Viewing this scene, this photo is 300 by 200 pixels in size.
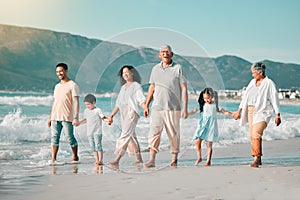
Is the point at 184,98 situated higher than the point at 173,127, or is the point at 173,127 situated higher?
the point at 184,98

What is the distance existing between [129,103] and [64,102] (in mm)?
2148

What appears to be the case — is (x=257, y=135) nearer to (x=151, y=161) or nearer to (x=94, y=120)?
(x=151, y=161)

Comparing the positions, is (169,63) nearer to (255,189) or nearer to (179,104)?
(179,104)

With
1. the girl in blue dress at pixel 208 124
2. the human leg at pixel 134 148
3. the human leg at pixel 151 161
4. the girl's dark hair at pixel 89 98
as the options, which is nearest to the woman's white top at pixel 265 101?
the girl in blue dress at pixel 208 124

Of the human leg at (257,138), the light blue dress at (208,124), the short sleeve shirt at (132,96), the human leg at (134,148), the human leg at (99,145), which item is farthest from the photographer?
the light blue dress at (208,124)

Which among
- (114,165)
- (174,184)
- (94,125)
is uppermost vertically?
(94,125)

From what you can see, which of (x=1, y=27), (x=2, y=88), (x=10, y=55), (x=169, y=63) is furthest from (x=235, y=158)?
(x=1, y=27)

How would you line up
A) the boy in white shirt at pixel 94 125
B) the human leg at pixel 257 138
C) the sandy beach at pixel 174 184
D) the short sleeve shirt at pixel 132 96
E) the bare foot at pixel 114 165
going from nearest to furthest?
1. the sandy beach at pixel 174 184
2. the short sleeve shirt at pixel 132 96
3. the bare foot at pixel 114 165
4. the boy in white shirt at pixel 94 125
5. the human leg at pixel 257 138

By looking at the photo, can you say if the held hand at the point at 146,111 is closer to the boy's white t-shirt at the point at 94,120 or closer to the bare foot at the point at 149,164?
the bare foot at the point at 149,164

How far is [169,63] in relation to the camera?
5.62m

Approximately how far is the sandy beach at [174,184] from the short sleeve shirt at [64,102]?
121 centimetres

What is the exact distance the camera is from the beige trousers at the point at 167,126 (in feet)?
17.5

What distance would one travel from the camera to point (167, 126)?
5.38 m

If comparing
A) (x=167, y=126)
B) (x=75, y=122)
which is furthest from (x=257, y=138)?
(x=75, y=122)
